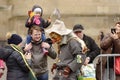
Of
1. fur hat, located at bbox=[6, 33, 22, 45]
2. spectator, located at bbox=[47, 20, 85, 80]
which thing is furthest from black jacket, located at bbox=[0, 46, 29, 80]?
spectator, located at bbox=[47, 20, 85, 80]

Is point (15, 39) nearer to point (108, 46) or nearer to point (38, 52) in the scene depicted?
point (38, 52)

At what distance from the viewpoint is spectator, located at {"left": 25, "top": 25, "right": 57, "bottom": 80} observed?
10.1 meters

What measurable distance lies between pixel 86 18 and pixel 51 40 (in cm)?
1161

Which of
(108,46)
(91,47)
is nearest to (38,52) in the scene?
(108,46)

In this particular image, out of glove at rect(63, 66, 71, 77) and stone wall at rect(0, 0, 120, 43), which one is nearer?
glove at rect(63, 66, 71, 77)

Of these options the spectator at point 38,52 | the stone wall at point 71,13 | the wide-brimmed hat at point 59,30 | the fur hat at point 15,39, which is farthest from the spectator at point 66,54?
the stone wall at point 71,13

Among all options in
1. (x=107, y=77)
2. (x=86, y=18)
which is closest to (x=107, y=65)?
(x=107, y=77)

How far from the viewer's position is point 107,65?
10.7m

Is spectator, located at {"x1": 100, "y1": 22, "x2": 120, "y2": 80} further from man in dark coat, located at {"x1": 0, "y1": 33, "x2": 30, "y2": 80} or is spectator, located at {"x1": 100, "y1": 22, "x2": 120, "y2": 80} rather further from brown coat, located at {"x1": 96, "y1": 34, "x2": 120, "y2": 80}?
man in dark coat, located at {"x1": 0, "y1": 33, "x2": 30, "y2": 80}

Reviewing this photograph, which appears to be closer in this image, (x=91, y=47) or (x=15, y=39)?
(x=15, y=39)

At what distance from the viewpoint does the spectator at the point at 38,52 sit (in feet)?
33.0

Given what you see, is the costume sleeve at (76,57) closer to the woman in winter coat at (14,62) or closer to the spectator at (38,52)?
the spectator at (38,52)

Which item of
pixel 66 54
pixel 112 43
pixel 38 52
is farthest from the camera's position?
pixel 112 43

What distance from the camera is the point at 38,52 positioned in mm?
10180
